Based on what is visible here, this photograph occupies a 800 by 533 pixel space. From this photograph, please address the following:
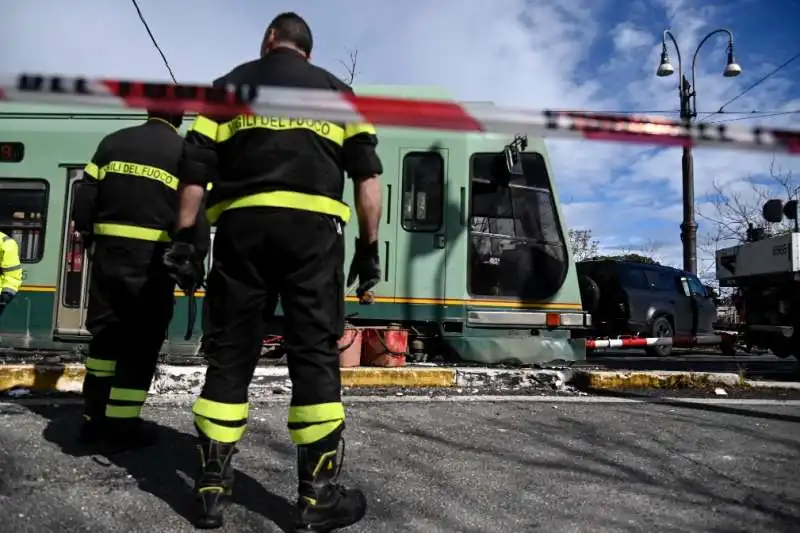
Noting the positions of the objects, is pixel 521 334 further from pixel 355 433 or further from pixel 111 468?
pixel 111 468

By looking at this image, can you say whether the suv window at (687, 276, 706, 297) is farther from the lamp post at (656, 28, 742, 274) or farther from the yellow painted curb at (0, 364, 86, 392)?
the yellow painted curb at (0, 364, 86, 392)

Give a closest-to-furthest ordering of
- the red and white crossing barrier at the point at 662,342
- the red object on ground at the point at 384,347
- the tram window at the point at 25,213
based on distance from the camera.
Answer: the red object on ground at the point at 384,347 < the tram window at the point at 25,213 < the red and white crossing barrier at the point at 662,342

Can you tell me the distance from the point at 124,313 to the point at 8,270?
3115 mm

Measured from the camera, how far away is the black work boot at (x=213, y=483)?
2.10 metres

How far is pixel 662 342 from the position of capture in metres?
10.4

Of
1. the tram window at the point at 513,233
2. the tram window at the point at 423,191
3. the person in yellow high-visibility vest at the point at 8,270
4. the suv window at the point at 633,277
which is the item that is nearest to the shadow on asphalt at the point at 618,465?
the tram window at the point at 513,233

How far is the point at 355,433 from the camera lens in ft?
11.3

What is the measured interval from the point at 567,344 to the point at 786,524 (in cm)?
427

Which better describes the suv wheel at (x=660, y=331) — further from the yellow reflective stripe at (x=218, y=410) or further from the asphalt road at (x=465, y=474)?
the yellow reflective stripe at (x=218, y=410)

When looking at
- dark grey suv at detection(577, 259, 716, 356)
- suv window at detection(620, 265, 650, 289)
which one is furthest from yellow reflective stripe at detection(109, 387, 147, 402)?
suv window at detection(620, 265, 650, 289)

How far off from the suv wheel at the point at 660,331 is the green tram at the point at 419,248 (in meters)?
6.65

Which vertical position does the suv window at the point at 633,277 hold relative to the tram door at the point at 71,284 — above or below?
above

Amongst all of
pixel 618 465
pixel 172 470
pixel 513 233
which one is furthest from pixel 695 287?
pixel 172 470

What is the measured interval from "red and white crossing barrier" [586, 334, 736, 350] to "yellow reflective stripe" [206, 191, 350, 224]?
7.42 meters
